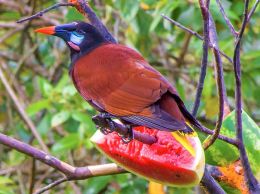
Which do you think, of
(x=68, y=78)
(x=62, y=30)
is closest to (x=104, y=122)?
(x=62, y=30)

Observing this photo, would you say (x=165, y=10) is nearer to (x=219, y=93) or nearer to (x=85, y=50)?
(x=85, y=50)

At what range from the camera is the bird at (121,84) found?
1.26 m

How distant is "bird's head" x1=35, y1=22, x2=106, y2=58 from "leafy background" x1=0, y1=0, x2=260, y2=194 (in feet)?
2.22

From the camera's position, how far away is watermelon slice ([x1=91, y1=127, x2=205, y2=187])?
122 cm

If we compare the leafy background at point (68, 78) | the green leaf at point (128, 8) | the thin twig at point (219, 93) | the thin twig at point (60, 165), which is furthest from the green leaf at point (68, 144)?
the thin twig at point (219, 93)

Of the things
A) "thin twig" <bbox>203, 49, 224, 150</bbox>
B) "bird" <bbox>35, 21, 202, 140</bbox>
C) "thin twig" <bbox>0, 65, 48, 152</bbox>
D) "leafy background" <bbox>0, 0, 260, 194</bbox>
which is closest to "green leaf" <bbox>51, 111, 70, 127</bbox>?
"leafy background" <bbox>0, 0, 260, 194</bbox>

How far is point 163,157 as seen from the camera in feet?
4.44

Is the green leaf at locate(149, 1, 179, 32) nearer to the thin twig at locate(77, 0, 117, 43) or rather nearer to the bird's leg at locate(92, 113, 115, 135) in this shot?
the thin twig at locate(77, 0, 117, 43)

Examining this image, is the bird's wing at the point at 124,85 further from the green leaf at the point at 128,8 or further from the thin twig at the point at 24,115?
the thin twig at the point at 24,115

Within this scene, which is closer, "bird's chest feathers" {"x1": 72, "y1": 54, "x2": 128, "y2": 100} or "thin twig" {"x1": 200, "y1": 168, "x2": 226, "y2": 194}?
"thin twig" {"x1": 200, "y1": 168, "x2": 226, "y2": 194}

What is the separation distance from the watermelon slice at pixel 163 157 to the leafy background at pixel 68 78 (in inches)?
33.3

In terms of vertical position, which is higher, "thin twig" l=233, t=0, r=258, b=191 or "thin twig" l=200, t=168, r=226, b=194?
"thin twig" l=233, t=0, r=258, b=191

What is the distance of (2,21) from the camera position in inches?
125

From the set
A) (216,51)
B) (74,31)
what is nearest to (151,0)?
(74,31)
